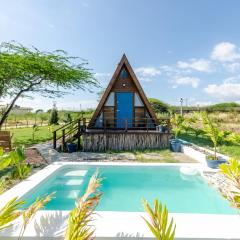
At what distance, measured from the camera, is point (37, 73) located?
13633 millimetres

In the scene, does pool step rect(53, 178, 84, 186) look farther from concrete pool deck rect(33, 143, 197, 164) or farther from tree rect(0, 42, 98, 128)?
tree rect(0, 42, 98, 128)

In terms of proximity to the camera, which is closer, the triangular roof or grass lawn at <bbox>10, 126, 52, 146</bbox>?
the triangular roof

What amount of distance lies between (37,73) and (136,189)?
33.7 ft

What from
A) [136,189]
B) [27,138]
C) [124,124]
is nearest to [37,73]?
[27,138]

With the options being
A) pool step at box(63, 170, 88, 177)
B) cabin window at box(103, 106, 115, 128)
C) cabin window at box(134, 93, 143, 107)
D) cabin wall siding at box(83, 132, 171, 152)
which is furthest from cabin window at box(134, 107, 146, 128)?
pool step at box(63, 170, 88, 177)

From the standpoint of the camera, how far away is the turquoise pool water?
5.97 m

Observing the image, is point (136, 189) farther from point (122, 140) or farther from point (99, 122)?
point (99, 122)

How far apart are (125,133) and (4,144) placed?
21.6 feet

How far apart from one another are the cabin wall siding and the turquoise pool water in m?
3.89

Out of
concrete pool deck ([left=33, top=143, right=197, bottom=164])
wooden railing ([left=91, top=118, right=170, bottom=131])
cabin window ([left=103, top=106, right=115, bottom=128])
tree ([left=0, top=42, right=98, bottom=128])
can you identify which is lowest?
concrete pool deck ([left=33, top=143, right=197, bottom=164])

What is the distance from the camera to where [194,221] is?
13.4 feet

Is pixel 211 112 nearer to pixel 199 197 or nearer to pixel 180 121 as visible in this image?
pixel 180 121

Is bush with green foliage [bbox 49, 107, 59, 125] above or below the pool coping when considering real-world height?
above

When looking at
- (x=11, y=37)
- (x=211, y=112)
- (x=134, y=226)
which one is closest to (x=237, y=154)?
(x=134, y=226)
